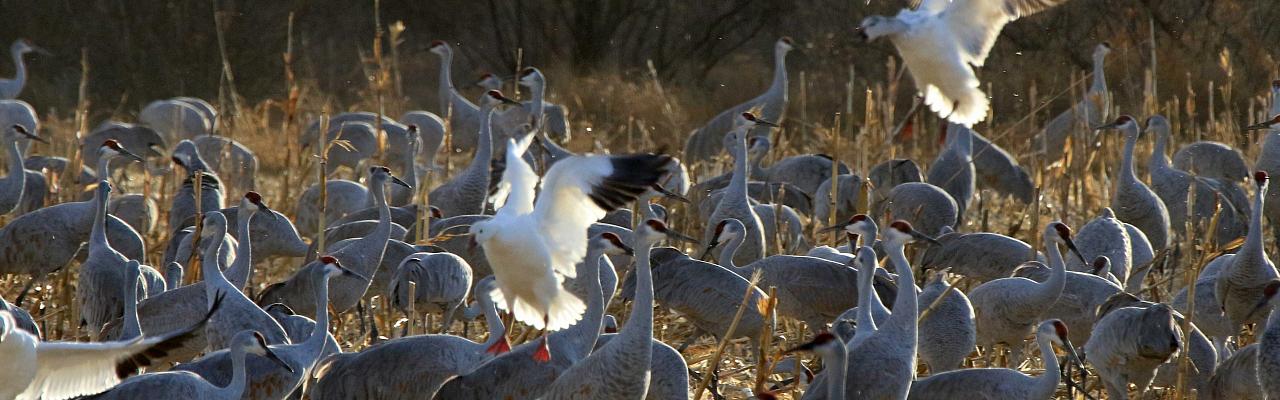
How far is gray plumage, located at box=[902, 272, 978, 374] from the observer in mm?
5430

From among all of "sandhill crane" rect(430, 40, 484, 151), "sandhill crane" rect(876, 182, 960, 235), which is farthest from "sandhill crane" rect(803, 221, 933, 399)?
"sandhill crane" rect(430, 40, 484, 151)

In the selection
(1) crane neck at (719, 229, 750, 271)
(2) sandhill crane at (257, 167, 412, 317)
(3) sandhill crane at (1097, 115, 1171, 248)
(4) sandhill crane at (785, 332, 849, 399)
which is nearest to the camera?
(4) sandhill crane at (785, 332, 849, 399)

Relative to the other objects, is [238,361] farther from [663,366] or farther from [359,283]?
[359,283]

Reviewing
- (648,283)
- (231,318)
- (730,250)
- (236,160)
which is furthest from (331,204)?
(648,283)

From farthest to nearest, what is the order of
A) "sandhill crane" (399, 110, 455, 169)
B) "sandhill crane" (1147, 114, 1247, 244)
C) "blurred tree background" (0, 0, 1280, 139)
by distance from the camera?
1. "blurred tree background" (0, 0, 1280, 139)
2. "sandhill crane" (399, 110, 455, 169)
3. "sandhill crane" (1147, 114, 1247, 244)

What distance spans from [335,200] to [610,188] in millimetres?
4691

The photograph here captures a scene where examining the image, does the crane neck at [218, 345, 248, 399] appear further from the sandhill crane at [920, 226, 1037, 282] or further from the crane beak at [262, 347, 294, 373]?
the sandhill crane at [920, 226, 1037, 282]

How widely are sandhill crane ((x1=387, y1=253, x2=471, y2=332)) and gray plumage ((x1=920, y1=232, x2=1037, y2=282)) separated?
2109 millimetres

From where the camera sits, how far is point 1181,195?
27.0 feet

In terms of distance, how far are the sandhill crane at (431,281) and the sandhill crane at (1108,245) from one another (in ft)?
8.66

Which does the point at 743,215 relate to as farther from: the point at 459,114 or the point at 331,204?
the point at 459,114

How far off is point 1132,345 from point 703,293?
5.69 feet

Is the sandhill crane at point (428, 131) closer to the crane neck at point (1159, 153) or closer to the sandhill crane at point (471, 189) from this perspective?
the sandhill crane at point (471, 189)

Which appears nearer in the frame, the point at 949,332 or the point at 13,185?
the point at 949,332
